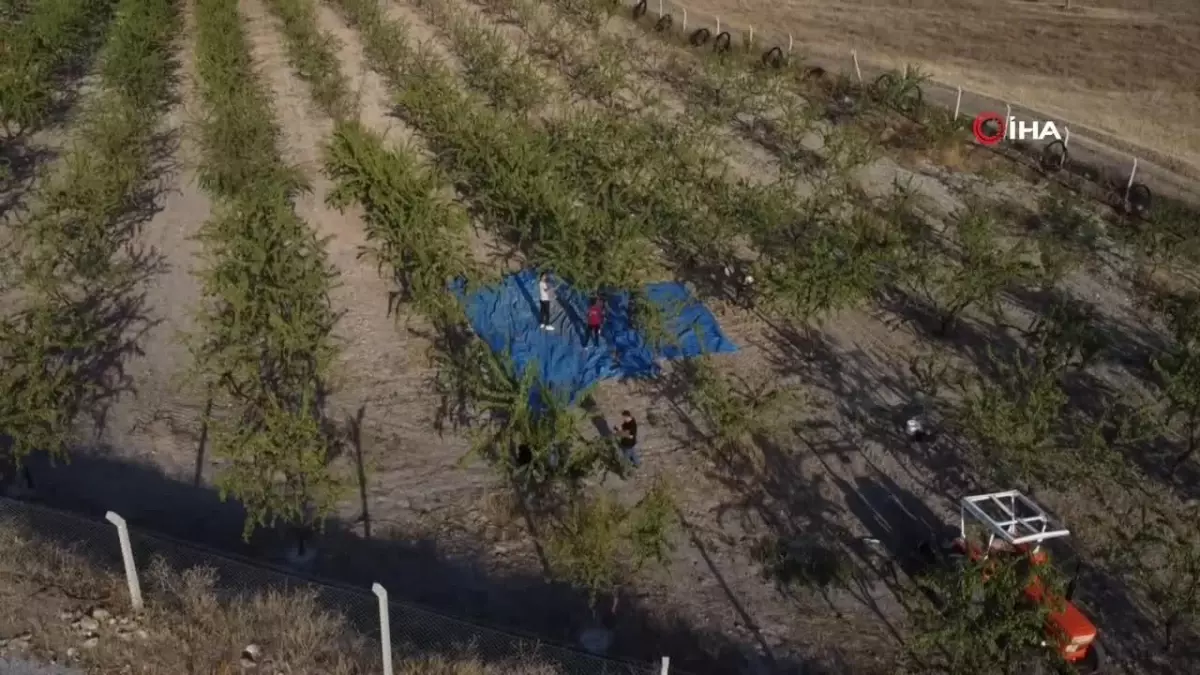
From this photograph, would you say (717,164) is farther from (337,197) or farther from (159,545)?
(159,545)

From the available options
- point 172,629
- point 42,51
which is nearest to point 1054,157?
point 172,629

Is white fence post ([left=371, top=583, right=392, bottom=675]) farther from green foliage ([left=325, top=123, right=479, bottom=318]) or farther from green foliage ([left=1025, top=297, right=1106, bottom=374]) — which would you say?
green foliage ([left=1025, top=297, right=1106, bottom=374])

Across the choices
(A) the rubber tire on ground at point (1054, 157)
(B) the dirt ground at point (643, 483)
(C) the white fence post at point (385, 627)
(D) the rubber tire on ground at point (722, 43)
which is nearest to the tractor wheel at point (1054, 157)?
(A) the rubber tire on ground at point (1054, 157)

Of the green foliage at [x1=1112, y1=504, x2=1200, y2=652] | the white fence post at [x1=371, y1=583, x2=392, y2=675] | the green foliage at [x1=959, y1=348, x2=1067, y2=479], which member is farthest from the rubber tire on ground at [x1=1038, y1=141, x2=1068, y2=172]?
the white fence post at [x1=371, y1=583, x2=392, y2=675]

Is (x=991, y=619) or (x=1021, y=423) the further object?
(x=1021, y=423)

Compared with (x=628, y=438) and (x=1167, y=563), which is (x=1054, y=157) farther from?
(x=628, y=438)
